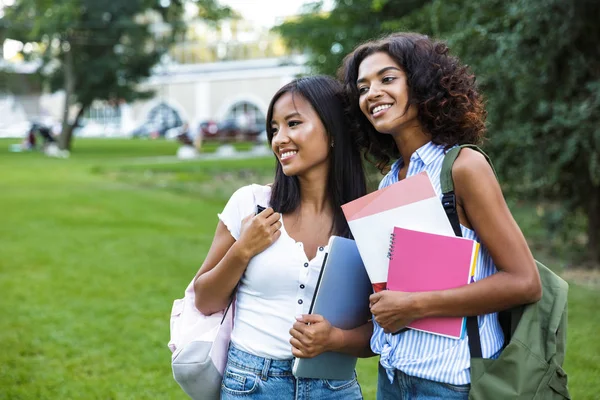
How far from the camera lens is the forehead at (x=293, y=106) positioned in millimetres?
2301

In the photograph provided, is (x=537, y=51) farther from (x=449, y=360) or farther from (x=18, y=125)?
(x=18, y=125)

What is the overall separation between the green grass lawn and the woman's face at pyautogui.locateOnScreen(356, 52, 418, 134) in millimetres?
2960

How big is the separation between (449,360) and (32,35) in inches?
1241

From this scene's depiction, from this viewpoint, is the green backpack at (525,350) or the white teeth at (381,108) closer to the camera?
the green backpack at (525,350)

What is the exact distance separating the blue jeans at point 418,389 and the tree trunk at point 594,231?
274 inches

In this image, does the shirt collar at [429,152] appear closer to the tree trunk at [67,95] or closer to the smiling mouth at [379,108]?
the smiling mouth at [379,108]

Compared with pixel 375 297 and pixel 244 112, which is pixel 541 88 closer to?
pixel 375 297

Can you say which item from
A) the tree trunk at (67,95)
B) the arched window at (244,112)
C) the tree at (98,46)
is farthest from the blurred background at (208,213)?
the arched window at (244,112)

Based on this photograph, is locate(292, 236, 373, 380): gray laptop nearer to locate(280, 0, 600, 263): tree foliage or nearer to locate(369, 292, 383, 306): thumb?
locate(369, 292, 383, 306): thumb

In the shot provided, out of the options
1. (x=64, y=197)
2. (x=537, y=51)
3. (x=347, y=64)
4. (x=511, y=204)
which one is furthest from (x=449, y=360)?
(x=64, y=197)

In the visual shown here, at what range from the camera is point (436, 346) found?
1.96m

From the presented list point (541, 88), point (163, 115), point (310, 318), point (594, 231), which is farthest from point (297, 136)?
point (163, 115)

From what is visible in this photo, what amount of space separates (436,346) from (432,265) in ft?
0.69

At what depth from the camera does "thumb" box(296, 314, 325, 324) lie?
6.96ft
